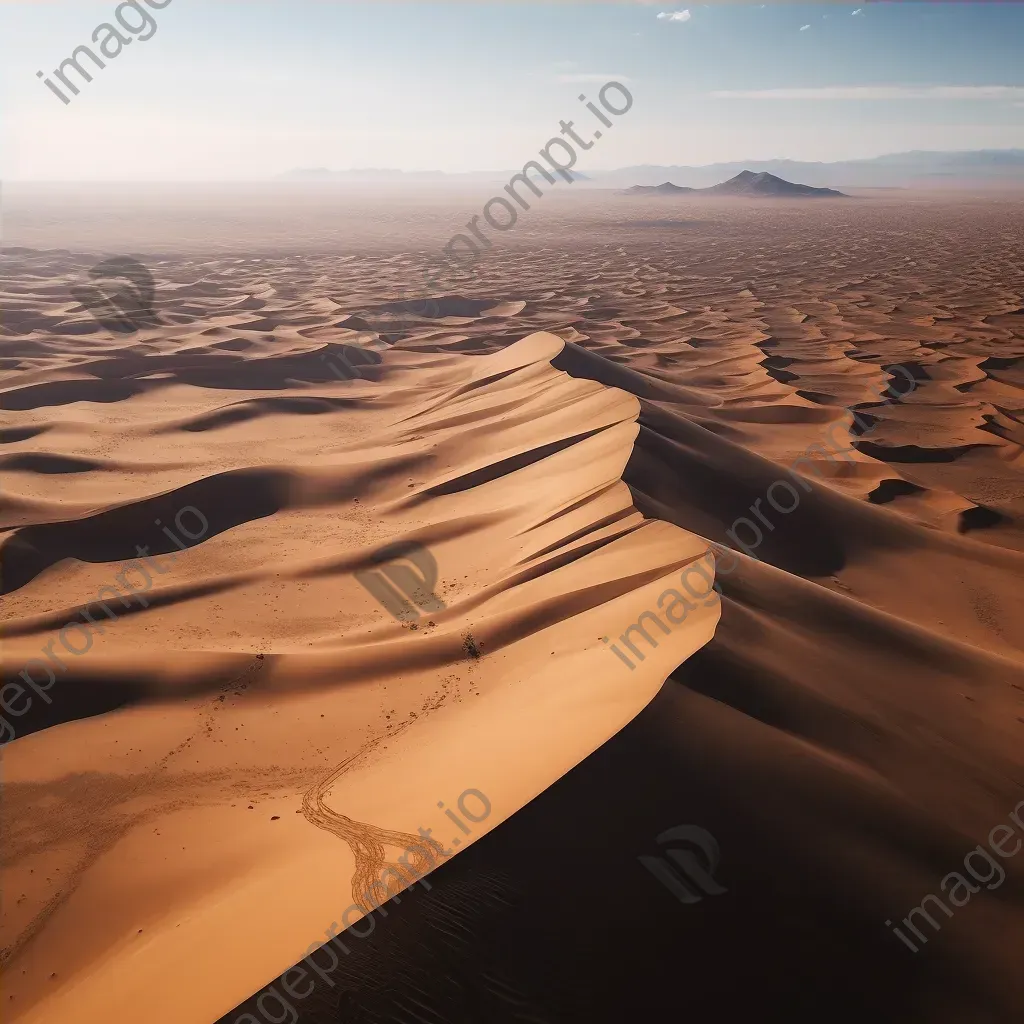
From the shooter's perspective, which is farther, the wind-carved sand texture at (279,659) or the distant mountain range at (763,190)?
the distant mountain range at (763,190)

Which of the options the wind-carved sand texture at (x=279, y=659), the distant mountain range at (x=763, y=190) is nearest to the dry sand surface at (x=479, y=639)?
the wind-carved sand texture at (x=279, y=659)

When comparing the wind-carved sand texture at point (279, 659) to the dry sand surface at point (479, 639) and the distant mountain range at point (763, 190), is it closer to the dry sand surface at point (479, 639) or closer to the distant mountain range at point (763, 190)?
the dry sand surface at point (479, 639)

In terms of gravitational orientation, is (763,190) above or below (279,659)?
above

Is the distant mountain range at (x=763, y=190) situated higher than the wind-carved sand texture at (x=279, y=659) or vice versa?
the distant mountain range at (x=763, y=190)

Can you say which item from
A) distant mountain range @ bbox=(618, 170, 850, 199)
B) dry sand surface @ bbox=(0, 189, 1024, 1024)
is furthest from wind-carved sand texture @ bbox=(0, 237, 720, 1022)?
distant mountain range @ bbox=(618, 170, 850, 199)

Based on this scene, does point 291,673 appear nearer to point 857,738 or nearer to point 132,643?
point 132,643

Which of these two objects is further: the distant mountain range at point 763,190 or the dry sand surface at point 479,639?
the distant mountain range at point 763,190

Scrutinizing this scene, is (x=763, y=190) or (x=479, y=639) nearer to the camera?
(x=479, y=639)

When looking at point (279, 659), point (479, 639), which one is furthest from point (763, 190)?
point (279, 659)

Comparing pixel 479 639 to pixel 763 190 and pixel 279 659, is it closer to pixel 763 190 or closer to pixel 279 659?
pixel 279 659

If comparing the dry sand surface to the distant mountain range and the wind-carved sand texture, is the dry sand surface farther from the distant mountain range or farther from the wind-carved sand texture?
the distant mountain range
